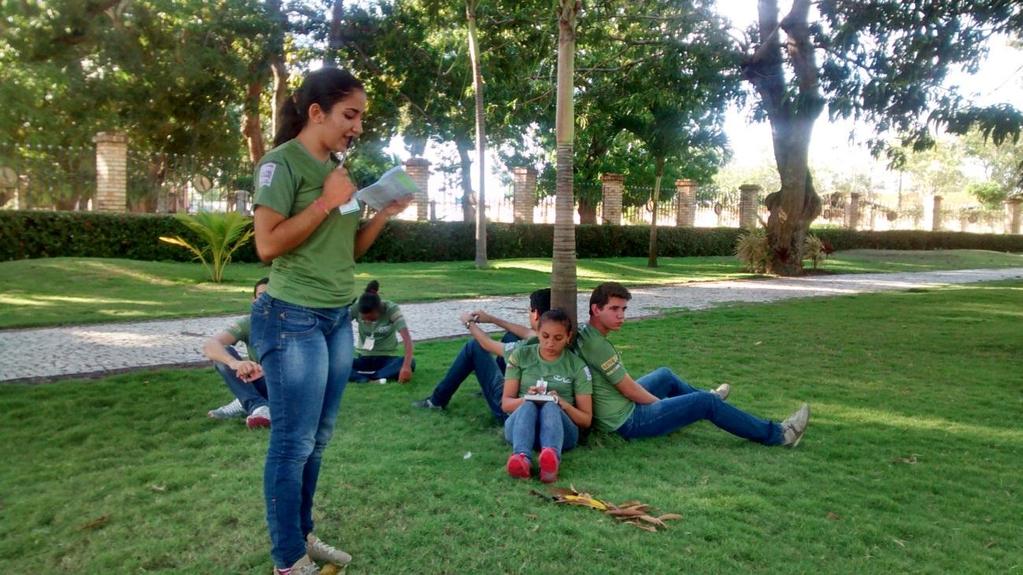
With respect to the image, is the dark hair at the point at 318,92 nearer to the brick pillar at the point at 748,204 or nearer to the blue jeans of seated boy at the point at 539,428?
the blue jeans of seated boy at the point at 539,428

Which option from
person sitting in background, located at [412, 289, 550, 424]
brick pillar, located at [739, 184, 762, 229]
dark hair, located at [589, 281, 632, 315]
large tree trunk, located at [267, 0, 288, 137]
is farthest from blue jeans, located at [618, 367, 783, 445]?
brick pillar, located at [739, 184, 762, 229]

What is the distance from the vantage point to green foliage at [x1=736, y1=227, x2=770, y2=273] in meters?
20.4

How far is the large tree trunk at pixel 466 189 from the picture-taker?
84.6ft

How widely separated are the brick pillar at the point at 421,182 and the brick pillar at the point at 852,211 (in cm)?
2218

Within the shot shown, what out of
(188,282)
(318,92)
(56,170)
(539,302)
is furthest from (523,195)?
(318,92)

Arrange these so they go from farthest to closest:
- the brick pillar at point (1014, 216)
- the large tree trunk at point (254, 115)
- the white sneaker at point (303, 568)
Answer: the brick pillar at point (1014, 216) < the large tree trunk at point (254, 115) < the white sneaker at point (303, 568)

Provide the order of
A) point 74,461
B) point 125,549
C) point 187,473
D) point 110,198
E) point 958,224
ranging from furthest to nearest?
point 958,224, point 110,198, point 74,461, point 187,473, point 125,549

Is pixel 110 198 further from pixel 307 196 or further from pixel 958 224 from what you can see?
pixel 958 224

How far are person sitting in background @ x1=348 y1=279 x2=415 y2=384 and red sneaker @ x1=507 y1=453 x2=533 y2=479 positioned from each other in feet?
7.95

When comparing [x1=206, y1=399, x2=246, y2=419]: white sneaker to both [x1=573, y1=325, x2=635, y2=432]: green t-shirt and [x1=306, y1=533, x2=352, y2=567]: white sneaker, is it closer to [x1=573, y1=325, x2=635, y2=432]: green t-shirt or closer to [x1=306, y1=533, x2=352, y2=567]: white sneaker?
[x1=573, y1=325, x2=635, y2=432]: green t-shirt

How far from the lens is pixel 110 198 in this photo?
20188 millimetres

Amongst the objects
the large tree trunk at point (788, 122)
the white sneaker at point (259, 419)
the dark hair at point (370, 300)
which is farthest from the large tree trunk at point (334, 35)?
the white sneaker at point (259, 419)

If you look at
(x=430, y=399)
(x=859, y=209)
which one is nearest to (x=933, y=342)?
(x=430, y=399)

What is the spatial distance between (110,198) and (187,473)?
18.1 m
